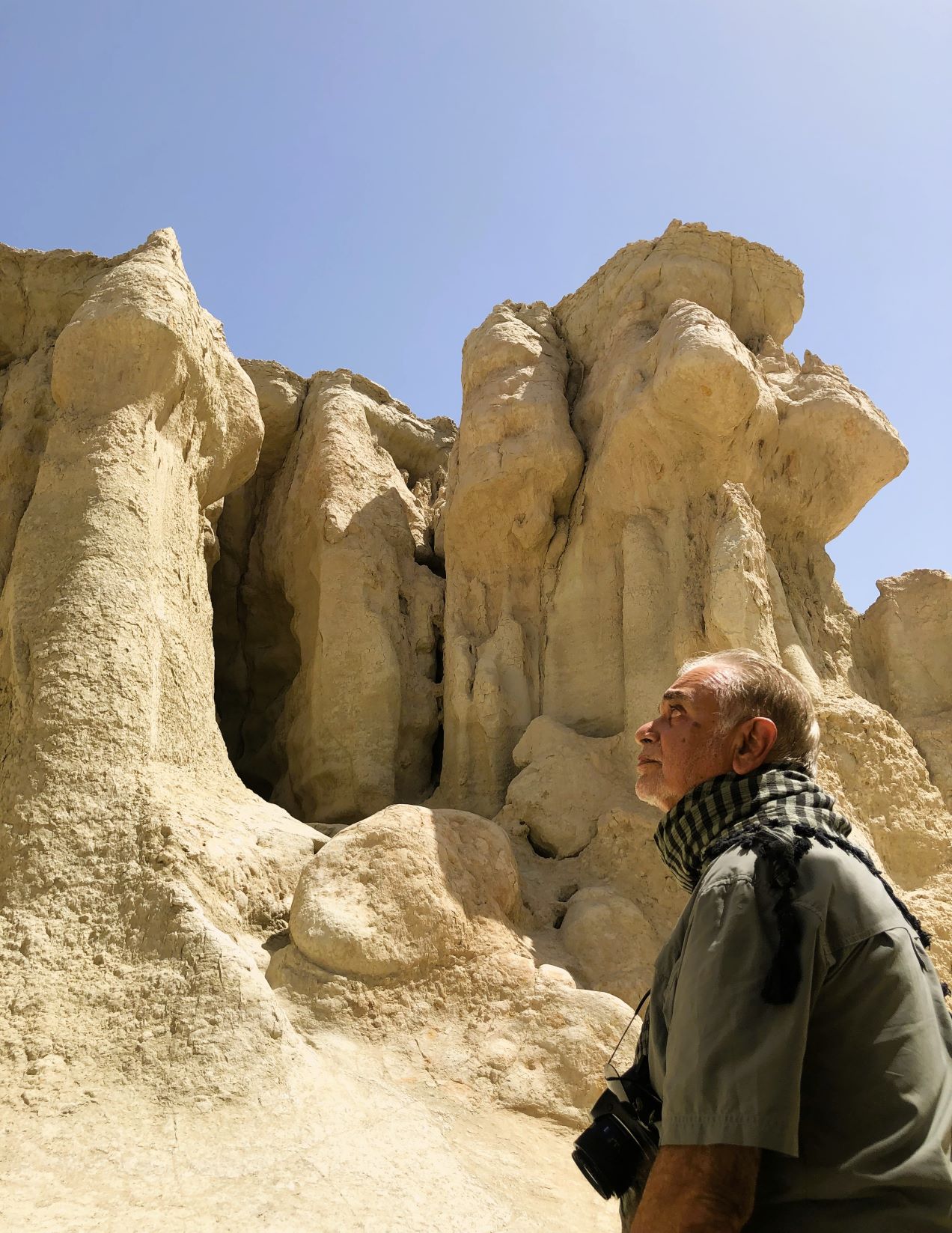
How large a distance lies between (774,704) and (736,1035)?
0.69 m

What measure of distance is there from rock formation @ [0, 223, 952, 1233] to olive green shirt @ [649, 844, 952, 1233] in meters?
2.55

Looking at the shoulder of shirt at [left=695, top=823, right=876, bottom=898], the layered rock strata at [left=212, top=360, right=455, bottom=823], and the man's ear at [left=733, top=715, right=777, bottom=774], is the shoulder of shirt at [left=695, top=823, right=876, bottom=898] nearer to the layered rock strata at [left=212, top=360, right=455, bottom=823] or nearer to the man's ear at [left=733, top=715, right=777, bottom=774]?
the man's ear at [left=733, top=715, right=777, bottom=774]

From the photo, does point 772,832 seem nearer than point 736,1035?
No

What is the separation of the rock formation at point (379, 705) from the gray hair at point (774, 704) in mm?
2563

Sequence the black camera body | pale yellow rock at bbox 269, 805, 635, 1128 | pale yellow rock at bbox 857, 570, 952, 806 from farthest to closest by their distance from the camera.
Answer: pale yellow rock at bbox 857, 570, 952, 806 → pale yellow rock at bbox 269, 805, 635, 1128 → the black camera body

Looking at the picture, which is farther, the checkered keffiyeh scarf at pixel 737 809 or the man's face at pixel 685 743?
the man's face at pixel 685 743

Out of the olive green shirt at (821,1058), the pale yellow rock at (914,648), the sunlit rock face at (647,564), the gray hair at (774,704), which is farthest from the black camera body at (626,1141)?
the pale yellow rock at (914,648)

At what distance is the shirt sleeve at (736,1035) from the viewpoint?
1300mm

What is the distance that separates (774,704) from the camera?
186 centimetres

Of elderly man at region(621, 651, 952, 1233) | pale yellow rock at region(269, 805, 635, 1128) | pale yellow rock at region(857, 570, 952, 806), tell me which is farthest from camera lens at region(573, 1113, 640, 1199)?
pale yellow rock at region(857, 570, 952, 806)

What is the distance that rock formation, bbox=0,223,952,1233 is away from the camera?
4051 millimetres

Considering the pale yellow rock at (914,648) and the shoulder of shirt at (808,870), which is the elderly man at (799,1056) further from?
the pale yellow rock at (914,648)

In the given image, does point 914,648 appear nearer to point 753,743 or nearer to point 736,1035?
point 753,743

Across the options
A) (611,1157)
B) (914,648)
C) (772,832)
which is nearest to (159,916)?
(611,1157)
